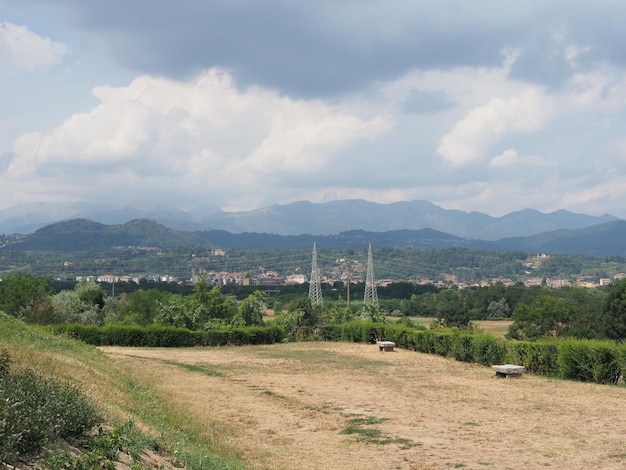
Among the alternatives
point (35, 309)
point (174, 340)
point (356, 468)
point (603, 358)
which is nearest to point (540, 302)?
point (174, 340)

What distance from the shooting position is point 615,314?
55688mm

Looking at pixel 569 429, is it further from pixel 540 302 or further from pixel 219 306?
pixel 540 302

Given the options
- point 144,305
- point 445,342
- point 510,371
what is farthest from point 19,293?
point 510,371

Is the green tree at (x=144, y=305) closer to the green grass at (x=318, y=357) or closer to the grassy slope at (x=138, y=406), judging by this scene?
the green grass at (x=318, y=357)

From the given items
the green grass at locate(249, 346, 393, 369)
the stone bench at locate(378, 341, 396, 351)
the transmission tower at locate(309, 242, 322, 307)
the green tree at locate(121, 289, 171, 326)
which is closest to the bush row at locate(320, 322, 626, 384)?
the stone bench at locate(378, 341, 396, 351)

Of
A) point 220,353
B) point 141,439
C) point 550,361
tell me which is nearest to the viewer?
point 141,439

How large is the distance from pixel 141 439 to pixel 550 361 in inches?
766

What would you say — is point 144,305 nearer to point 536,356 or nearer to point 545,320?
point 545,320

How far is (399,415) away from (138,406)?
20.9ft

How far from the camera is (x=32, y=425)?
6.61m

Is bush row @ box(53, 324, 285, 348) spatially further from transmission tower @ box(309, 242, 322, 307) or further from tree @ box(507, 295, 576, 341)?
transmission tower @ box(309, 242, 322, 307)

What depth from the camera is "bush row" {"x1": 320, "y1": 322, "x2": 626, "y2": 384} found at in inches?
856

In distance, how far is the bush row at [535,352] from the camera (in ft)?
71.3

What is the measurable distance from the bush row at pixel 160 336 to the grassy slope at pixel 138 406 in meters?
22.2
